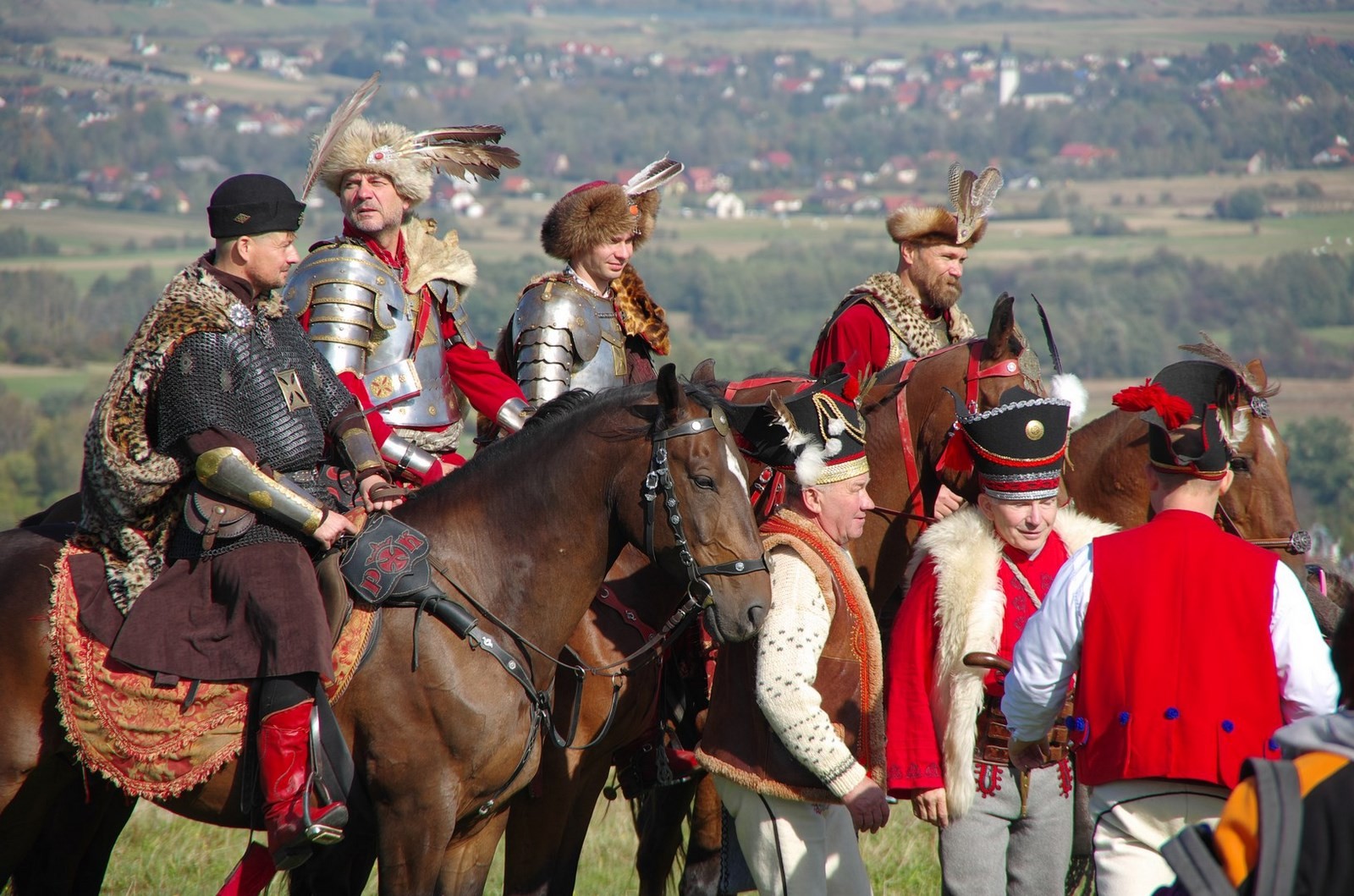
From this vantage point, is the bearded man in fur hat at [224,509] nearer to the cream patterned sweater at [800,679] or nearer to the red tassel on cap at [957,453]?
the cream patterned sweater at [800,679]

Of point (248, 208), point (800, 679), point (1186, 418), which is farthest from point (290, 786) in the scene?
point (1186, 418)

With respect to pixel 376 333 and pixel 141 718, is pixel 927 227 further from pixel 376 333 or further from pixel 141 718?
pixel 141 718

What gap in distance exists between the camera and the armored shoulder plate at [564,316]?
267 inches

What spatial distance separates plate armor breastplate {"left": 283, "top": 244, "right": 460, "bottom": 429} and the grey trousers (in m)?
2.96

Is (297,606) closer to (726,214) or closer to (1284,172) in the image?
(1284,172)

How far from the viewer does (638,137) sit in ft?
480

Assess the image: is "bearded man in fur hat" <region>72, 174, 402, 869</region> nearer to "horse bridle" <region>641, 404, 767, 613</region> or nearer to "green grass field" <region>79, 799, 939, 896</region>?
"horse bridle" <region>641, 404, 767, 613</region>

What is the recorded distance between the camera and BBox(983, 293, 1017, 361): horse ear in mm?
5602

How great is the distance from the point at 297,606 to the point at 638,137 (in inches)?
5726

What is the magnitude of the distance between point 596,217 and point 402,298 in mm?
1049

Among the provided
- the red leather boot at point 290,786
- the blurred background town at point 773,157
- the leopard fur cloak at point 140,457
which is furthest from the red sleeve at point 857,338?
the blurred background town at point 773,157

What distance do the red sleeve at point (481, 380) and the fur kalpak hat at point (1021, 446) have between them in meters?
2.61

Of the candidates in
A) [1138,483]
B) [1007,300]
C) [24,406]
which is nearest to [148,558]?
[1007,300]

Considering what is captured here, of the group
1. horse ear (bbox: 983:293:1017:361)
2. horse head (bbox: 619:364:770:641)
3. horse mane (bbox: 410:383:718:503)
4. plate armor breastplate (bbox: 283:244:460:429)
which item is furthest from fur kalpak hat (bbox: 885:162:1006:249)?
horse head (bbox: 619:364:770:641)
